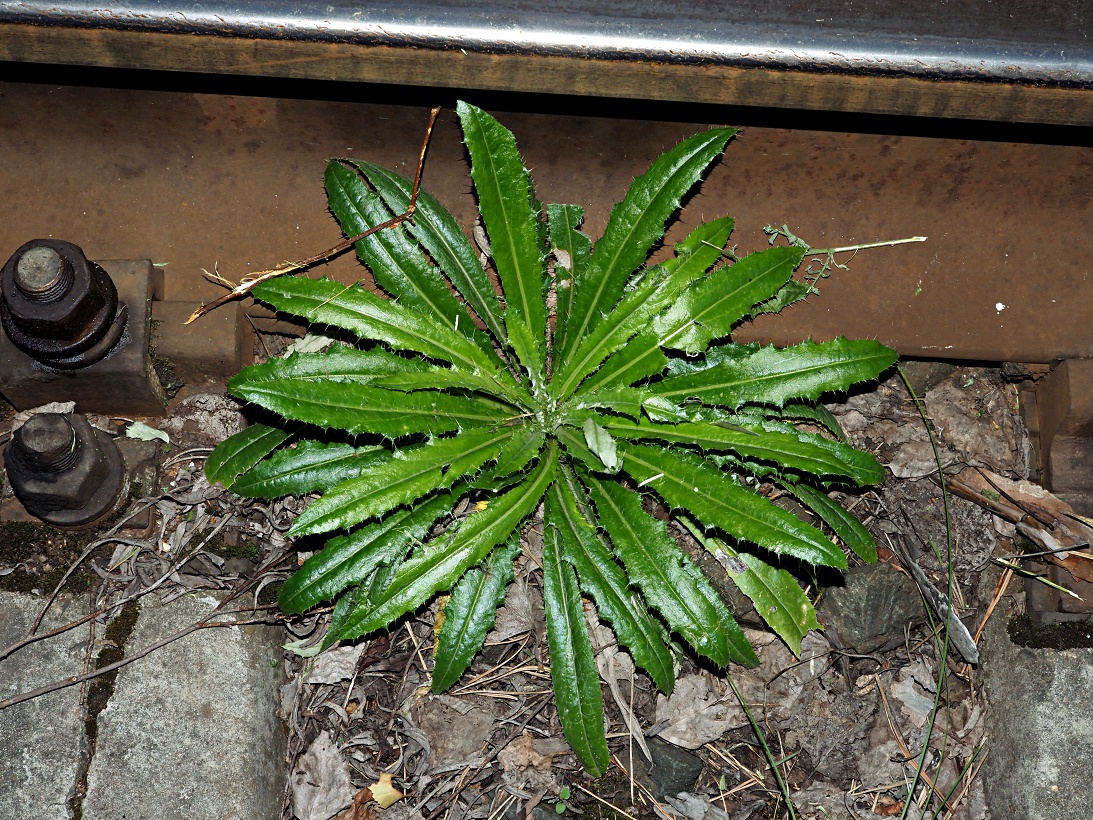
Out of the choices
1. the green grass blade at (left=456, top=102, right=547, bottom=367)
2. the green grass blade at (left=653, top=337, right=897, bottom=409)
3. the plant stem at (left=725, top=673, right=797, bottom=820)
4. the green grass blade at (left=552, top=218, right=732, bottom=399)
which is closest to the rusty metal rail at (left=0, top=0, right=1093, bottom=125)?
the green grass blade at (left=456, top=102, right=547, bottom=367)

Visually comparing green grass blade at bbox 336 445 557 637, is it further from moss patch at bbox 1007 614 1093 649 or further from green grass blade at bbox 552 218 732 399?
moss patch at bbox 1007 614 1093 649

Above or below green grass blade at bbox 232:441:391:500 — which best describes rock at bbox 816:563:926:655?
below

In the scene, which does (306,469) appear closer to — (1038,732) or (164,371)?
(164,371)

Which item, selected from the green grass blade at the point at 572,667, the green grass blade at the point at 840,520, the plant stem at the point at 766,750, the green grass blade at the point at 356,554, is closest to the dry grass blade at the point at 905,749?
the plant stem at the point at 766,750

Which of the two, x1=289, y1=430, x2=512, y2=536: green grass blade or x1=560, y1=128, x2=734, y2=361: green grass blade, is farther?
x1=560, y1=128, x2=734, y2=361: green grass blade

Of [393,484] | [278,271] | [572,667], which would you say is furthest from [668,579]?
[278,271]

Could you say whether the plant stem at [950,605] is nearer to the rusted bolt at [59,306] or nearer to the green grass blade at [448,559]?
the green grass blade at [448,559]

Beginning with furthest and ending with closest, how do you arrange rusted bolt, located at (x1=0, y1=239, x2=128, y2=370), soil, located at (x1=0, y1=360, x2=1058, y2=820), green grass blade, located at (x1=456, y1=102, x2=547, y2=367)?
soil, located at (x1=0, y1=360, x2=1058, y2=820), green grass blade, located at (x1=456, y1=102, x2=547, y2=367), rusted bolt, located at (x1=0, y1=239, x2=128, y2=370)
